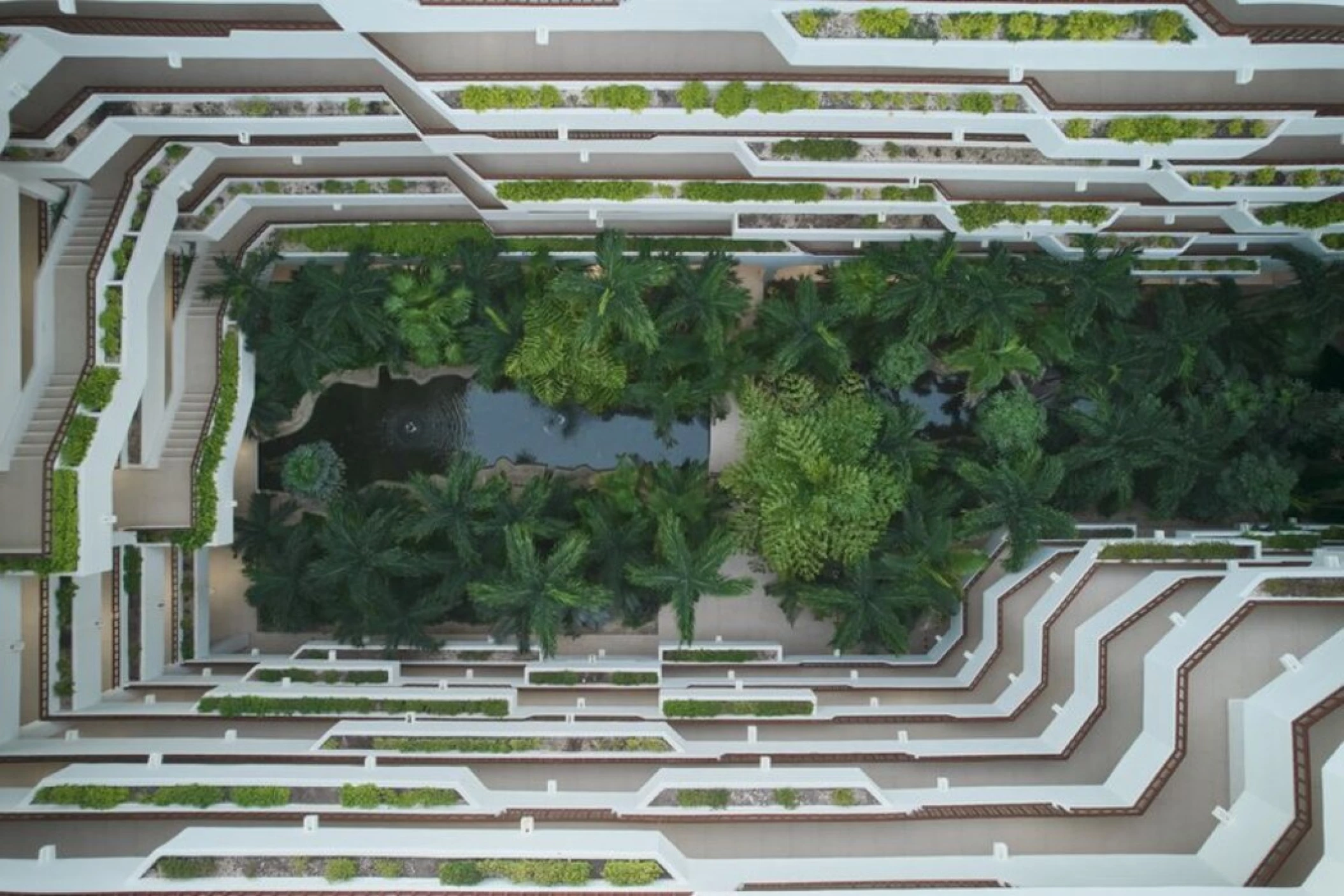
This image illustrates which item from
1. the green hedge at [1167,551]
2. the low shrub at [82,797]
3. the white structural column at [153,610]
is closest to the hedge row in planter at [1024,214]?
the green hedge at [1167,551]

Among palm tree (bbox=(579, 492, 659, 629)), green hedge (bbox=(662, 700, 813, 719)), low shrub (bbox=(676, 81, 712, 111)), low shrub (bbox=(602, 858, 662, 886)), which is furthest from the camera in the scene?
palm tree (bbox=(579, 492, 659, 629))

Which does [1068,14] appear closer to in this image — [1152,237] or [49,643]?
[1152,237]

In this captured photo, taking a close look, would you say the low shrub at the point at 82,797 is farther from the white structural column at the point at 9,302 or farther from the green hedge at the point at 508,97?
the green hedge at the point at 508,97

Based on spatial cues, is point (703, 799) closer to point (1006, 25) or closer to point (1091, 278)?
point (1006, 25)

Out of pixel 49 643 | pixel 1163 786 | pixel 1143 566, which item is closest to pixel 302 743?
pixel 49 643

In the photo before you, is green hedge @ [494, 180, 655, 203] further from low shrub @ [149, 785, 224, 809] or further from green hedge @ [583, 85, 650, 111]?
low shrub @ [149, 785, 224, 809]

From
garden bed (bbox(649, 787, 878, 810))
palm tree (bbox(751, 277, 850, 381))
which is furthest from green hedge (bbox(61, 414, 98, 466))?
palm tree (bbox(751, 277, 850, 381))
